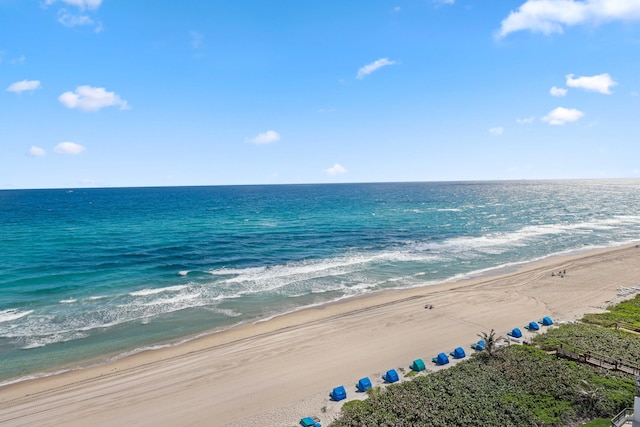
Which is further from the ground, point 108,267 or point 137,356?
point 108,267

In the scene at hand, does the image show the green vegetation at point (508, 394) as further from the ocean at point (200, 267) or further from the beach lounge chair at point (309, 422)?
the ocean at point (200, 267)

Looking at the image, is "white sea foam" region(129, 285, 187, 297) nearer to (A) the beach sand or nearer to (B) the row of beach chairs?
(A) the beach sand

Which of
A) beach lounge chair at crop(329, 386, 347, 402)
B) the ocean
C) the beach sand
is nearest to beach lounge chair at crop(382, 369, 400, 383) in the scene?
the beach sand

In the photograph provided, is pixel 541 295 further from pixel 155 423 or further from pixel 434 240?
pixel 155 423

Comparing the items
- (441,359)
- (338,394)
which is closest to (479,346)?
(441,359)

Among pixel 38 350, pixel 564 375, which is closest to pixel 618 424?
pixel 564 375

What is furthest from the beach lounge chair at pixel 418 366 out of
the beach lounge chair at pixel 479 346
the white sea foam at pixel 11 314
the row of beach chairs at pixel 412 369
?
the white sea foam at pixel 11 314
